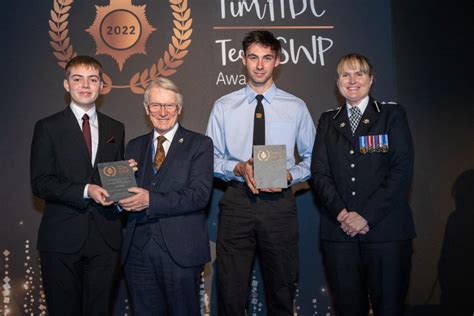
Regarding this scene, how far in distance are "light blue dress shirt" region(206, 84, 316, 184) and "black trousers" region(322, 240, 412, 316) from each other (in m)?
0.63

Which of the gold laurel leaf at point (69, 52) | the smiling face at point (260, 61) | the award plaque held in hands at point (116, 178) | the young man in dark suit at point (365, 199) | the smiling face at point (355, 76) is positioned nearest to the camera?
the award plaque held in hands at point (116, 178)

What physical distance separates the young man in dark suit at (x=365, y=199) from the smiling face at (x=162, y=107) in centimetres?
95

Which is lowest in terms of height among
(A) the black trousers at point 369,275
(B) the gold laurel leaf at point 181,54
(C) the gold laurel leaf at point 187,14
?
(A) the black trousers at point 369,275

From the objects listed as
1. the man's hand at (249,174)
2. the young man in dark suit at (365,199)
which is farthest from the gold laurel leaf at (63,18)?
the young man in dark suit at (365,199)

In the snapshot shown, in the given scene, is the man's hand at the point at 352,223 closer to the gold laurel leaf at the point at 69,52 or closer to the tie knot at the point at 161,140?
the tie knot at the point at 161,140

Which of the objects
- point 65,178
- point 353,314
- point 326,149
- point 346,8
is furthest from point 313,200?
point 65,178

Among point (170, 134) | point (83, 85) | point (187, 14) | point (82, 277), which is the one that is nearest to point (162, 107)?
point (170, 134)

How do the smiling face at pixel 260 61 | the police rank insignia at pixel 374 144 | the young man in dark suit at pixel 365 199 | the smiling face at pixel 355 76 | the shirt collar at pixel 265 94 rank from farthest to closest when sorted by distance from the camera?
the shirt collar at pixel 265 94
the smiling face at pixel 260 61
the smiling face at pixel 355 76
the police rank insignia at pixel 374 144
the young man in dark suit at pixel 365 199

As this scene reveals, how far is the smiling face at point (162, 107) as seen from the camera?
312cm

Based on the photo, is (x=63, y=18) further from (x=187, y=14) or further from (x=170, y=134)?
(x=170, y=134)

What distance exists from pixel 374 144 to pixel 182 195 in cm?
118

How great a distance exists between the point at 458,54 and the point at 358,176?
1.72 metres

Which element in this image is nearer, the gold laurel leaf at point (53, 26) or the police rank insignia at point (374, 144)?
the police rank insignia at point (374, 144)

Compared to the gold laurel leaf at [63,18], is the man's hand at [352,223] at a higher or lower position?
lower
